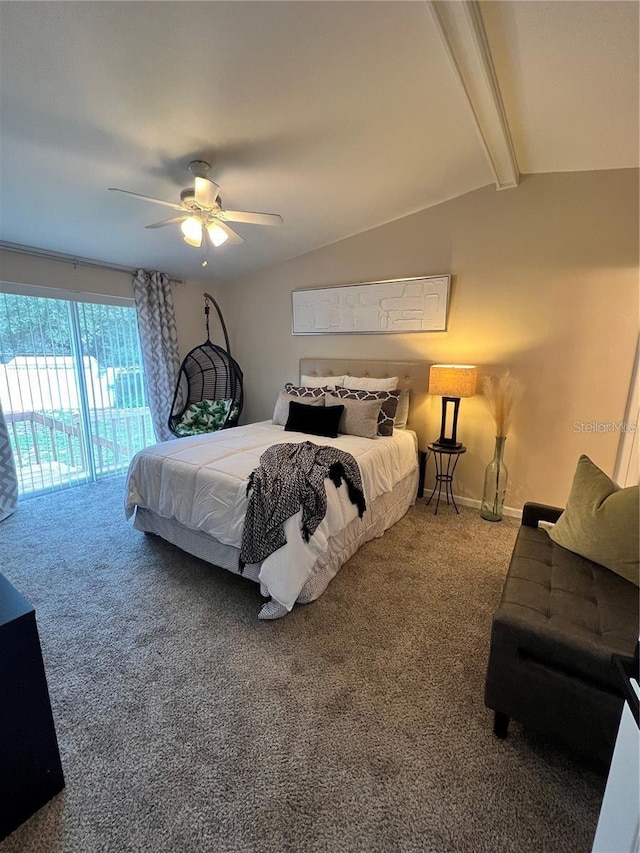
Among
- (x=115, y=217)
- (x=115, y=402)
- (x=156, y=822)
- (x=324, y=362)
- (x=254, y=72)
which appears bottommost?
(x=156, y=822)

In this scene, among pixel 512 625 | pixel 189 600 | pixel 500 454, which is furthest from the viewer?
pixel 500 454

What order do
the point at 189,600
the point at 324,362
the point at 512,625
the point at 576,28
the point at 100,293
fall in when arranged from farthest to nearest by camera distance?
the point at 324,362
the point at 100,293
the point at 189,600
the point at 576,28
the point at 512,625

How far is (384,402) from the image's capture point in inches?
132

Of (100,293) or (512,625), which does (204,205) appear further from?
(512,625)

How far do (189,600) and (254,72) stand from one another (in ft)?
9.02

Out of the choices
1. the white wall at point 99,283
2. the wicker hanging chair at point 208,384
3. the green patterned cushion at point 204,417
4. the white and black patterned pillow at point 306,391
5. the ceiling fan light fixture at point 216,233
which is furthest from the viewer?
the wicker hanging chair at point 208,384

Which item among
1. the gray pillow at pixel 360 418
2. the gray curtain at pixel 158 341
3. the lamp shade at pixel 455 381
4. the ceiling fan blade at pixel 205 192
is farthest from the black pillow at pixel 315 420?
the gray curtain at pixel 158 341

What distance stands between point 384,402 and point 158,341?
8.92 ft

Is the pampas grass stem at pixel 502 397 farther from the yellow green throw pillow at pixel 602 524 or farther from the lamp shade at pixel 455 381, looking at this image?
the yellow green throw pillow at pixel 602 524

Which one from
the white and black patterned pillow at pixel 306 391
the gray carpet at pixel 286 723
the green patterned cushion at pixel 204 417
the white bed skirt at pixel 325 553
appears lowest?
the gray carpet at pixel 286 723

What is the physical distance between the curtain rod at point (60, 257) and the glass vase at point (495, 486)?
4139 mm

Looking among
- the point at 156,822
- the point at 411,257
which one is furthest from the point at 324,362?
the point at 156,822

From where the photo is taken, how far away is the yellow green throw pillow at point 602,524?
154cm

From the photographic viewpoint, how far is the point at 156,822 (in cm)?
114
